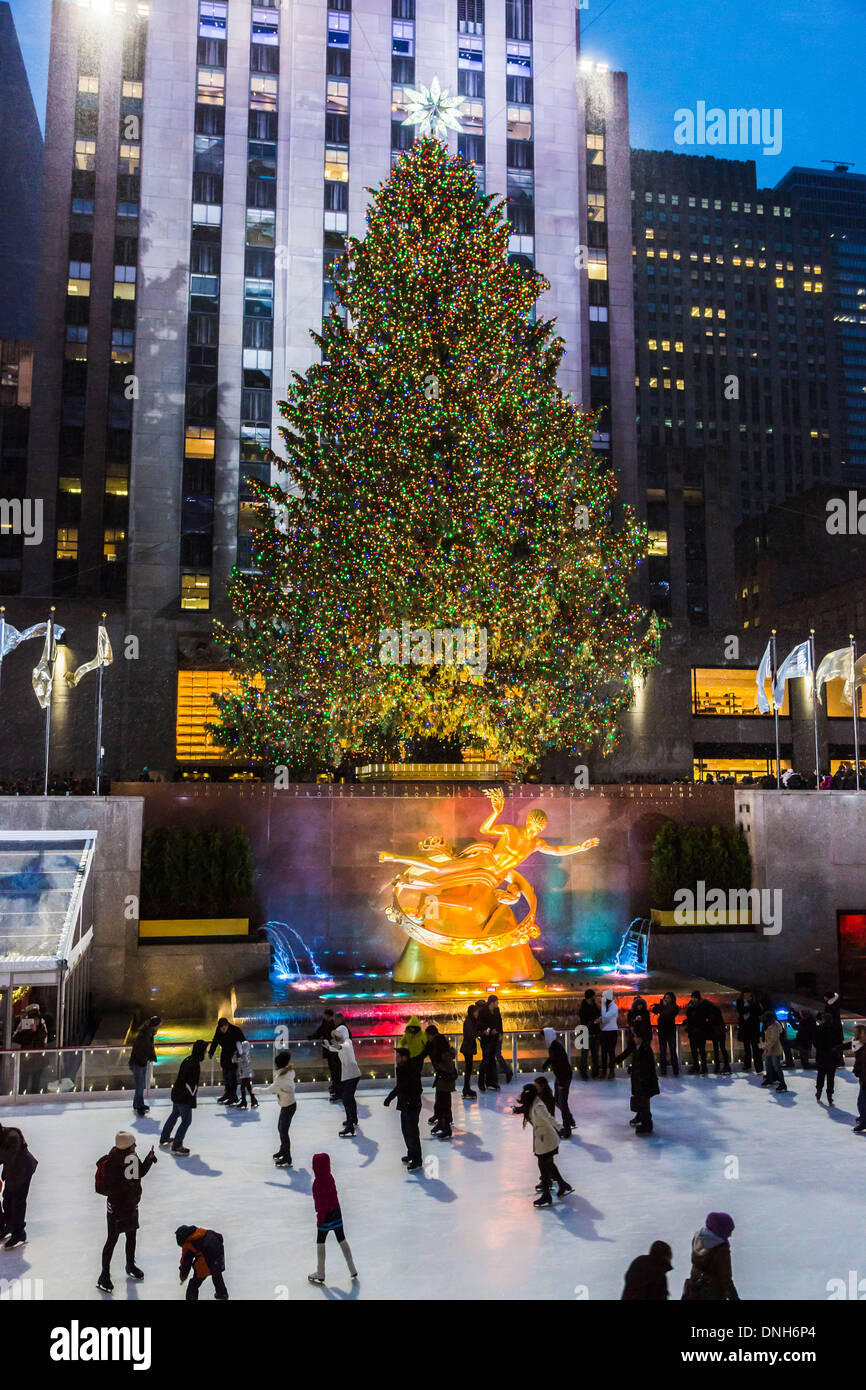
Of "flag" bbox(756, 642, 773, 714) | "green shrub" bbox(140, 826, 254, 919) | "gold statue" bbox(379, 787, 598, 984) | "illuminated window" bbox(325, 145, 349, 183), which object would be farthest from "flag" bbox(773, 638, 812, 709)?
"illuminated window" bbox(325, 145, 349, 183)

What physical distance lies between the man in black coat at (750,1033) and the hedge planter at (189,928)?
1051 cm

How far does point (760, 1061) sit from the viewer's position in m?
17.6

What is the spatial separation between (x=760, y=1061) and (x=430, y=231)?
23.4m

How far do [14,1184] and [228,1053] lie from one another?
5311 millimetres

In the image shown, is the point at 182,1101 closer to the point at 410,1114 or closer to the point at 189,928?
the point at 410,1114

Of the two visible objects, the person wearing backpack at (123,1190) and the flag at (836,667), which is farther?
the flag at (836,667)

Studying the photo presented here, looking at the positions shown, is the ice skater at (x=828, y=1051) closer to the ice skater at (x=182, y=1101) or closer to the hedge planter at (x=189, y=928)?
the ice skater at (x=182, y=1101)

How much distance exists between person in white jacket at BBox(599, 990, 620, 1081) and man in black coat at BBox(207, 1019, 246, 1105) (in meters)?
5.63

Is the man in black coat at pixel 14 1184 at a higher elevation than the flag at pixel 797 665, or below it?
below

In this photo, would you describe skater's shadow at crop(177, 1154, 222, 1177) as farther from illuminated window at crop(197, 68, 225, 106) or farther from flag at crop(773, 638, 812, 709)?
→ illuminated window at crop(197, 68, 225, 106)

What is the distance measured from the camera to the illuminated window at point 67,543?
6125 centimetres

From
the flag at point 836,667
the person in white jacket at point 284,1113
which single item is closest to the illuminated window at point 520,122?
the flag at point 836,667

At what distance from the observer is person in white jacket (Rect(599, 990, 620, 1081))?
1689cm

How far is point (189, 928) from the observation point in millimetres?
22828
